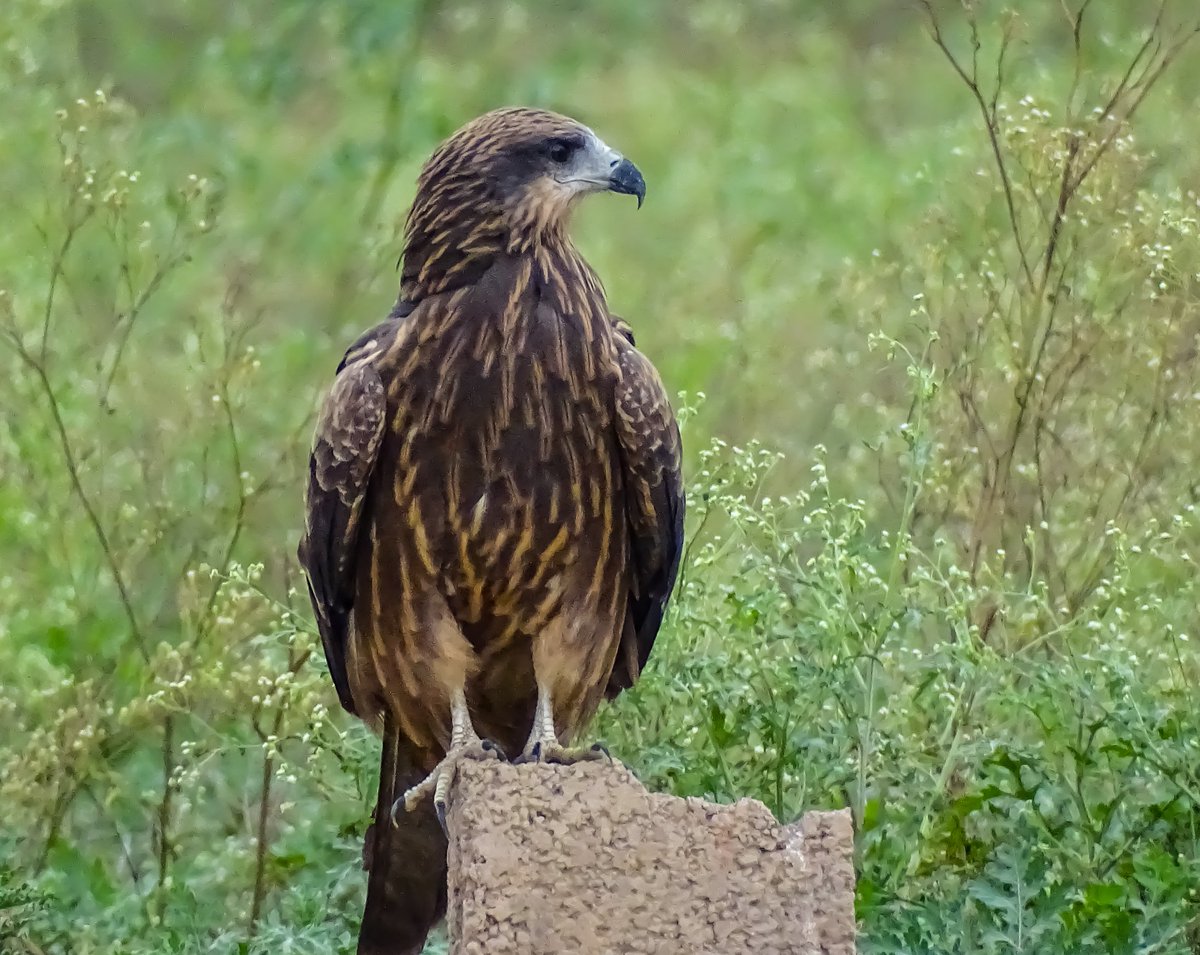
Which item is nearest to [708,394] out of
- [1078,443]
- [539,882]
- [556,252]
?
[1078,443]

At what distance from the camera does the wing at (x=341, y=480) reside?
3752mm

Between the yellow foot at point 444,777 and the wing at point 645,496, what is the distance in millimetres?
507

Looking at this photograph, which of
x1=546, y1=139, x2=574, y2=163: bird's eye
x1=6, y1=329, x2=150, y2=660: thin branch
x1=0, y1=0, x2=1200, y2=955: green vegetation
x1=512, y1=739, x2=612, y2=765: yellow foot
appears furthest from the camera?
x1=6, y1=329, x2=150, y2=660: thin branch

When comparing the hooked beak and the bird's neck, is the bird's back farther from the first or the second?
the hooked beak

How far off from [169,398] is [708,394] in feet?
6.04

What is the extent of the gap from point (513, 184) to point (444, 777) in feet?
3.96

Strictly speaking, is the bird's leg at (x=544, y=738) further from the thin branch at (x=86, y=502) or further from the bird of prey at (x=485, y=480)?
the thin branch at (x=86, y=502)

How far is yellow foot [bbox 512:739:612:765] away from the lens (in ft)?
11.8

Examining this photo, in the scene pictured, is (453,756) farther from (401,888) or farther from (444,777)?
(401,888)

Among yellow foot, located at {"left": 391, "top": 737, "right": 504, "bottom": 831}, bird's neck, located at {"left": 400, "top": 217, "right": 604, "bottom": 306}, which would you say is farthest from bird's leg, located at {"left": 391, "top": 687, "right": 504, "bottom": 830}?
bird's neck, located at {"left": 400, "top": 217, "right": 604, "bottom": 306}

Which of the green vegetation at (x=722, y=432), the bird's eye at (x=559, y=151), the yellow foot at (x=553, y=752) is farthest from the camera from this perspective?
the green vegetation at (x=722, y=432)

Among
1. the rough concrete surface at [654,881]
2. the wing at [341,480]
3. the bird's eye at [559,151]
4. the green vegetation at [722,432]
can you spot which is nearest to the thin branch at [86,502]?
the green vegetation at [722,432]

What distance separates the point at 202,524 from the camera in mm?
5758

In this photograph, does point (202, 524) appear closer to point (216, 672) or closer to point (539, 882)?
point (216, 672)
